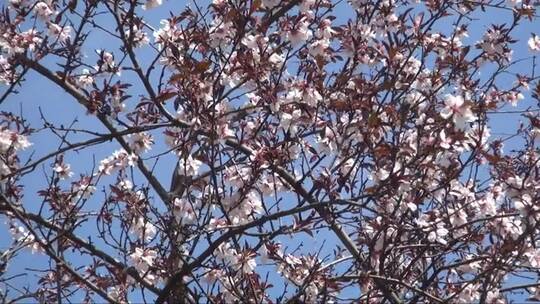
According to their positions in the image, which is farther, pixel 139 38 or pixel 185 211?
pixel 139 38

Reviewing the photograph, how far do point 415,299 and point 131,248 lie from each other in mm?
1534

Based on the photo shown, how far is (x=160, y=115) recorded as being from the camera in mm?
4184

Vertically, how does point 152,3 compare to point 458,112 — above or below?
above

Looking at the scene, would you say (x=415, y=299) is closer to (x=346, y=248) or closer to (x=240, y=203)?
(x=346, y=248)

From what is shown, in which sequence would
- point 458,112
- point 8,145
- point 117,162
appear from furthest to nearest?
point 117,162 < point 8,145 < point 458,112

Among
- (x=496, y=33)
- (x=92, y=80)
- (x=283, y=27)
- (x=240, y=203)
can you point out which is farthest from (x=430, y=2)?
(x=92, y=80)

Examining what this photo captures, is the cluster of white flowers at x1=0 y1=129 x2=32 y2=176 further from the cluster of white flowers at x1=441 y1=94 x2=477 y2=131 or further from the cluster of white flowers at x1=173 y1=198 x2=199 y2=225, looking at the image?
the cluster of white flowers at x1=441 y1=94 x2=477 y2=131

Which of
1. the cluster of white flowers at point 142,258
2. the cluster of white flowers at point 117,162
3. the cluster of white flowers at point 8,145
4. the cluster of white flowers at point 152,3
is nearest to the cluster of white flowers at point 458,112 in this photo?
the cluster of white flowers at point 142,258

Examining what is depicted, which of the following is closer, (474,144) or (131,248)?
(474,144)

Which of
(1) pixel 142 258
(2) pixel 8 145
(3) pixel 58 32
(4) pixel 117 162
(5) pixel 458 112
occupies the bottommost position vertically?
(1) pixel 142 258

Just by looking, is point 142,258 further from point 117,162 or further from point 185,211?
point 117,162

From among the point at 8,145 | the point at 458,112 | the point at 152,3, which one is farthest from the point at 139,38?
the point at 458,112

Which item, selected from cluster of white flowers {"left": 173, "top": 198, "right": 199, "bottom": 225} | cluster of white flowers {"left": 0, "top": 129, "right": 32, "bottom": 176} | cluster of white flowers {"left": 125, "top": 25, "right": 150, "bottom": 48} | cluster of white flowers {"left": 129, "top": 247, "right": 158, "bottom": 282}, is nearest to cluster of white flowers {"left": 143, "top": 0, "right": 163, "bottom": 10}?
cluster of white flowers {"left": 125, "top": 25, "right": 150, "bottom": 48}

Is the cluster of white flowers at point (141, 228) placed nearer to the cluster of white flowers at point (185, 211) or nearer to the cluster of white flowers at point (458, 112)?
the cluster of white flowers at point (185, 211)
